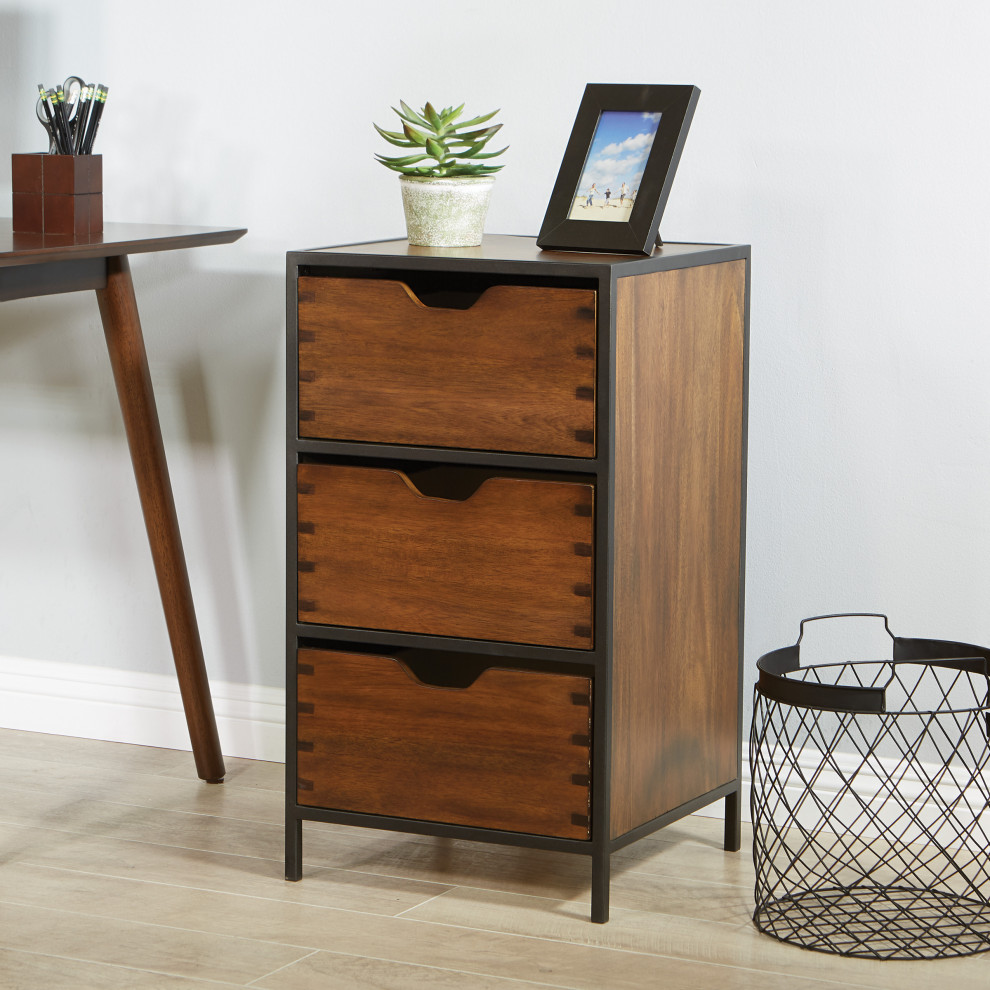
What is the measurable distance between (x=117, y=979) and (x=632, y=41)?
125 cm

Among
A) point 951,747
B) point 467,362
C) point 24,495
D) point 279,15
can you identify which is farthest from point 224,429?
point 951,747

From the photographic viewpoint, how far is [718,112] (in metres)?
1.93

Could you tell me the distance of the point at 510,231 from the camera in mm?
2066

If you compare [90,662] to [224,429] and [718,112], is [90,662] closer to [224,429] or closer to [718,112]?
[224,429]

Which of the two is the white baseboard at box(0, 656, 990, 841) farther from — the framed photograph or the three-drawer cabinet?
the framed photograph

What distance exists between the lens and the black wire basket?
163cm

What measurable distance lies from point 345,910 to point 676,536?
21.6 inches

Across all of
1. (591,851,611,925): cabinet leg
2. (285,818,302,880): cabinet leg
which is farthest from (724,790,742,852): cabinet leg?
(285,818,302,880): cabinet leg

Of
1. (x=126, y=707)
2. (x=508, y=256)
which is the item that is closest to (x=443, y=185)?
(x=508, y=256)

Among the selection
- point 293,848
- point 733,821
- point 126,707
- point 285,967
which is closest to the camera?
point 285,967

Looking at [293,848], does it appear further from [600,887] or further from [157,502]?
[157,502]

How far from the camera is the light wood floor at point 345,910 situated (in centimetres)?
155

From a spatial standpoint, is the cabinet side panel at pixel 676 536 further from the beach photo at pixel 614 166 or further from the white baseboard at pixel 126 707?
the white baseboard at pixel 126 707

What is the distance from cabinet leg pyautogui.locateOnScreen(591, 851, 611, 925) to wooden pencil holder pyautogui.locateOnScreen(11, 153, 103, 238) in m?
0.99
